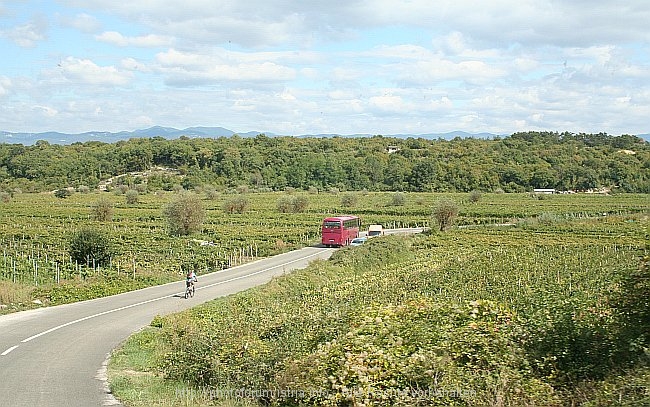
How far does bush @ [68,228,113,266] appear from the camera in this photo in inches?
1421

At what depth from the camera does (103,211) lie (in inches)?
2768

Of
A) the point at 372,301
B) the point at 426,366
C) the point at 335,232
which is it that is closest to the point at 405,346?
the point at 426,366

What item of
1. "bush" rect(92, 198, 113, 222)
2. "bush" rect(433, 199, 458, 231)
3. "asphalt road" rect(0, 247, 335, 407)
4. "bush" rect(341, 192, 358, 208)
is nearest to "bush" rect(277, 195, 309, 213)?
"bush" rect(341, 192, 358, 208)

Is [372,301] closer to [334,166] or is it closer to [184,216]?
[184,216]

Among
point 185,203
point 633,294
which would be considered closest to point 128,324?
point 633,294

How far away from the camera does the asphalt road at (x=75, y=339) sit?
11.4 metres

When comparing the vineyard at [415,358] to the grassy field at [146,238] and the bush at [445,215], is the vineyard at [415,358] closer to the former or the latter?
the grassy field at [146,238]

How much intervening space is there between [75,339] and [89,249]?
20.1 meters

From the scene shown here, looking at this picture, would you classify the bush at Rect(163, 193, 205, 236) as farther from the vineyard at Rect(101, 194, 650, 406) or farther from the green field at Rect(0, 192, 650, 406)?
the vineyard at Rect(101, 194, 650, 406)

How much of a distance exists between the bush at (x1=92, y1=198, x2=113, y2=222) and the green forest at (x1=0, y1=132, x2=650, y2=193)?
229 feet

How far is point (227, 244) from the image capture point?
166ft

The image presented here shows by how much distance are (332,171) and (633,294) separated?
146m

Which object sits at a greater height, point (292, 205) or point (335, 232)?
point (335, 232)

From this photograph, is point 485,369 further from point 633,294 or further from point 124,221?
point 124,221
